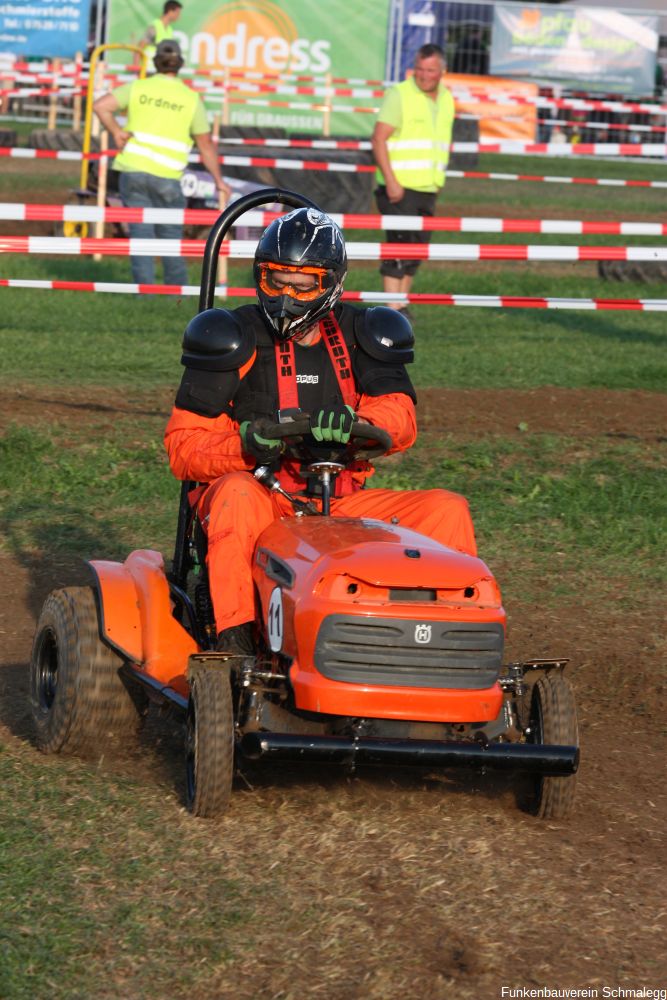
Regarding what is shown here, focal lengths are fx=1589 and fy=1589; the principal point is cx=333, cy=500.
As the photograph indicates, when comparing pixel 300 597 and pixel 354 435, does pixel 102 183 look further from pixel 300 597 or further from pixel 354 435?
pixel 300 597

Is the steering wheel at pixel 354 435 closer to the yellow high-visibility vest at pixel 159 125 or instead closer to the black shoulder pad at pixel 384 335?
the black shoulder pad at pixel 384 335

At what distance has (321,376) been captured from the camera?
5.22 metres

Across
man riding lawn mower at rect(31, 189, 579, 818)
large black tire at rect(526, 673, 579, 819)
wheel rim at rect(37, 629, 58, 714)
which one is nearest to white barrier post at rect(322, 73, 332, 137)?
man riding lawn mower at rect(31, 189, 579, 818)

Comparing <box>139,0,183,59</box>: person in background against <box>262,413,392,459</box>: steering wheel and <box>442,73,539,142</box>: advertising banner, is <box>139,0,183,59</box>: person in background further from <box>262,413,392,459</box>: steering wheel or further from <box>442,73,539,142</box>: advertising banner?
<box>442,73,539,142</box>: advertising banner

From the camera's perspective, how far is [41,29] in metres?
28.2

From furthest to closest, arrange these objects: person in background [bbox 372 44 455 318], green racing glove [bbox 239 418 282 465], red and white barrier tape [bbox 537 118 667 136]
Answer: red and white barrier tape [bbox 537 118 667 136] < person in background [bbox 372 44 455 318] < green racing glove [bbox 239 418 282 465]

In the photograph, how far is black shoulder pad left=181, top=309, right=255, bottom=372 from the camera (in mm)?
4941

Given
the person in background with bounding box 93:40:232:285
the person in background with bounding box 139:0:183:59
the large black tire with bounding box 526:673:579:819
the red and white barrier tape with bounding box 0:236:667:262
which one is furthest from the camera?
the person in background with bounding box 139:0:183:59

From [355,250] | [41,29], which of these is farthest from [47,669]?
[41,29]

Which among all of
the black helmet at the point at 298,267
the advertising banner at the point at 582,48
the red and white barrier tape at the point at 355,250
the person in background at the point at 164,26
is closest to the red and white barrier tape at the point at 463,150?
the person in background at the point at 164,26

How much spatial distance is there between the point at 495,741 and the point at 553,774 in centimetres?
27

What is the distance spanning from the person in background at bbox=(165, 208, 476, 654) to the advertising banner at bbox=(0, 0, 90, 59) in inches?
944

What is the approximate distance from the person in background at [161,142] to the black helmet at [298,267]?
8.42 m

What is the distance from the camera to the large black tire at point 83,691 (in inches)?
193
